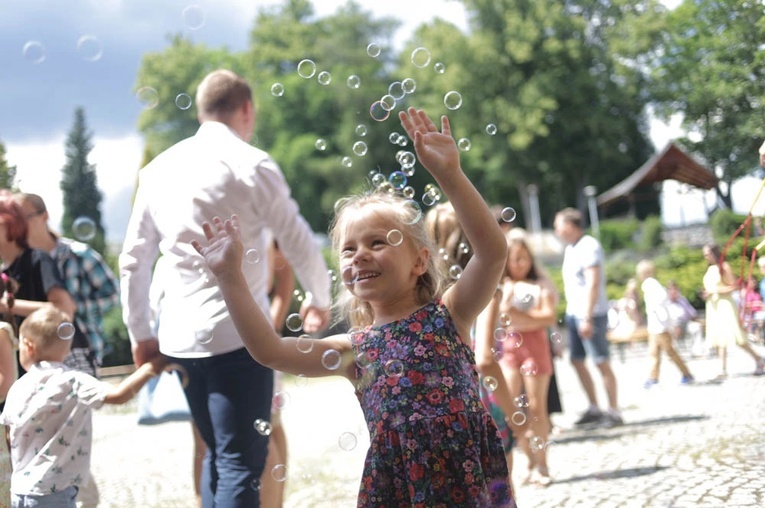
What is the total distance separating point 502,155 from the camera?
1524 inches

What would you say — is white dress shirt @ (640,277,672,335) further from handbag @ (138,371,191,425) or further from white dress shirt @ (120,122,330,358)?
white dress shirt @ (120,122,330,358)

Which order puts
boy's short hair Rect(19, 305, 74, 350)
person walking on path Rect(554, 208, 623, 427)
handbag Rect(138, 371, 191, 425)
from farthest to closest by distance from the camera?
person walking on path Rect(554, 208, 623, 427) < handbag Rect(138, 371, 191, 425) < boy's short hair Rect(19, 305, 74, 350)

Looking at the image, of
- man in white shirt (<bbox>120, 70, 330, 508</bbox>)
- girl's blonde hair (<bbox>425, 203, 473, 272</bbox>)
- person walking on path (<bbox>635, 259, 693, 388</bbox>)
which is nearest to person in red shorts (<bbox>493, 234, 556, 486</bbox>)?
girl's blonde hair (<bbox>425, 203, 473, 272</bbox>)

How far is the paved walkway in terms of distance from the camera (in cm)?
444

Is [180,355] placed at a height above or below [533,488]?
above

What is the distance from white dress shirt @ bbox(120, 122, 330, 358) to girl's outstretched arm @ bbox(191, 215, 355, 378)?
85 cm

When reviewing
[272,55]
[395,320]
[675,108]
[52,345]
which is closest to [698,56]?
[675,108]

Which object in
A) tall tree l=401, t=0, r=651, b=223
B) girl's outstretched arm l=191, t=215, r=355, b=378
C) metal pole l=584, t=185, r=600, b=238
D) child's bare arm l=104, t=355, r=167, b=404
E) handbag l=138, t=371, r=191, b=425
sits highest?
tall tree l=401, t=0, r=651, b=223

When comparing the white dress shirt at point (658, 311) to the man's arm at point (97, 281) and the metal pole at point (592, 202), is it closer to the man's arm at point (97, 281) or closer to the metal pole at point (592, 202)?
the man's arm at point (97, 281)

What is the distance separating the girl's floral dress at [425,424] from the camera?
236 centimetres

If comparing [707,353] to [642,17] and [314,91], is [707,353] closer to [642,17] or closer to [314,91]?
[642,17]

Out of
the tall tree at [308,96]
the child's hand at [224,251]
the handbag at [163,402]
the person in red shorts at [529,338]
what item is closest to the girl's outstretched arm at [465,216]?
the child's hand at [224,251]

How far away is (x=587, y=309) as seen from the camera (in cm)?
718

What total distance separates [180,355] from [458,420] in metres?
1.37
